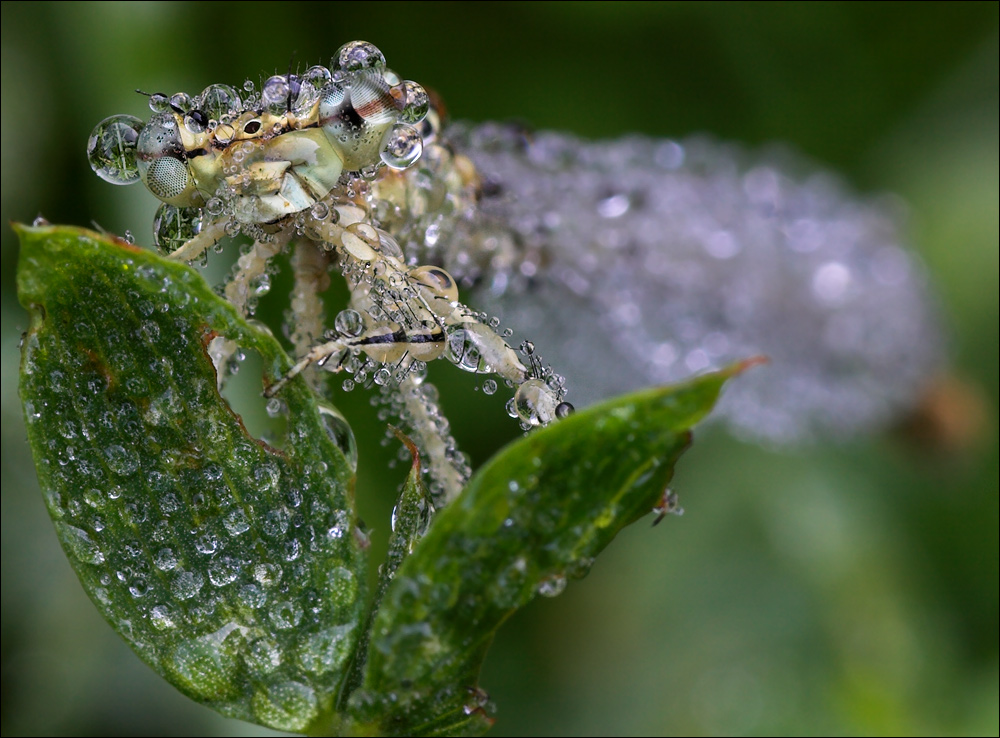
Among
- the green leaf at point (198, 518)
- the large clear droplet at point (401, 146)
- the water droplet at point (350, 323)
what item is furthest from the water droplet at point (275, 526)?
the large clear droplet at point (401, 146)

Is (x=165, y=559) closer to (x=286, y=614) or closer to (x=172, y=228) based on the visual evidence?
(x=286, y=614)

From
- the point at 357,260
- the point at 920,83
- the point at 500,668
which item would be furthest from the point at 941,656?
the point at 357,260

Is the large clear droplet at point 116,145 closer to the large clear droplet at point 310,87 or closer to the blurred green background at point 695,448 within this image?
the large clear droplet at point 310,87

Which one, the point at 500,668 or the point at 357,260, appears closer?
the point at 357,260

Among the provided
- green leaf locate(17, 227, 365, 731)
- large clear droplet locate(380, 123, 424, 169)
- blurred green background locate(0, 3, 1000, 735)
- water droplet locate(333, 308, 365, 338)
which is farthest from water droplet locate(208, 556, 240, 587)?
blurred green background locate(0, 3, 1000, 735)

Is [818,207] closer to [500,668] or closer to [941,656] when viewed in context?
[941,656]

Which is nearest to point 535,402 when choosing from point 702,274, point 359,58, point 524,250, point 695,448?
point 359,58
